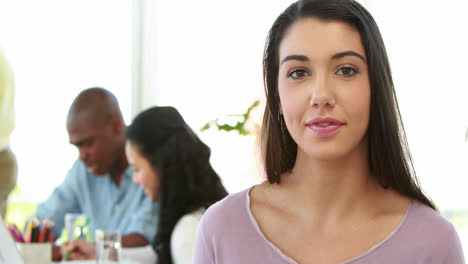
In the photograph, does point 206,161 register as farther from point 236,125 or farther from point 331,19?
point 331,19

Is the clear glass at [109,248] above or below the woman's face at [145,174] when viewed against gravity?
below

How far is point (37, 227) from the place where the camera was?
192 cm

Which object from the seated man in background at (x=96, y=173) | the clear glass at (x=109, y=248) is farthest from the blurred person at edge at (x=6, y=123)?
the seated man in background at (x=96, y=173)

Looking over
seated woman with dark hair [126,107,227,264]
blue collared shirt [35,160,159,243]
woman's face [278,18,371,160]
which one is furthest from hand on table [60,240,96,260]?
woman's face [278,18,371,160]

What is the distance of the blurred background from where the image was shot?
301cm

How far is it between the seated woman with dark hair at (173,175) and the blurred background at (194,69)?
0.99 m

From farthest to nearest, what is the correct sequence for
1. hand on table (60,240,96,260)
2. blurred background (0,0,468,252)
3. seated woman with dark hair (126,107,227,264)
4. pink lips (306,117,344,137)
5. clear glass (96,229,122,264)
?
blurred background (0,0,468,252) → hand on table (60,240,96,260) → seated woman with dark hair (126,107,227,264) → clear glass (96,229,122,264) → pink lips (306,117,344,137)

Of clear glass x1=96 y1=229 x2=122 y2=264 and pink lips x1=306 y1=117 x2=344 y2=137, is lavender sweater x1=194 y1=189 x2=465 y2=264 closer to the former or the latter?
pink lips x1=306 y1=117 x2=344 y2=137

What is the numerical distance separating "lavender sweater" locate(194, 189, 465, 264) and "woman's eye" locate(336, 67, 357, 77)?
268 mm

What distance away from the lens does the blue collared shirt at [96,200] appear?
8.86 ft

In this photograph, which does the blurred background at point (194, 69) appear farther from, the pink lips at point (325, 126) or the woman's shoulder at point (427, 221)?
the pink lips at point (325, 126)

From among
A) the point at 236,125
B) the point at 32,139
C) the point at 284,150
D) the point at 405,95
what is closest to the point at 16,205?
the point at 32,139

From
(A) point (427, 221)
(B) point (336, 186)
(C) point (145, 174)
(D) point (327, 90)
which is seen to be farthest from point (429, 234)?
(C) point (145, 174)

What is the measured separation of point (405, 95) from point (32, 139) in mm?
2069
